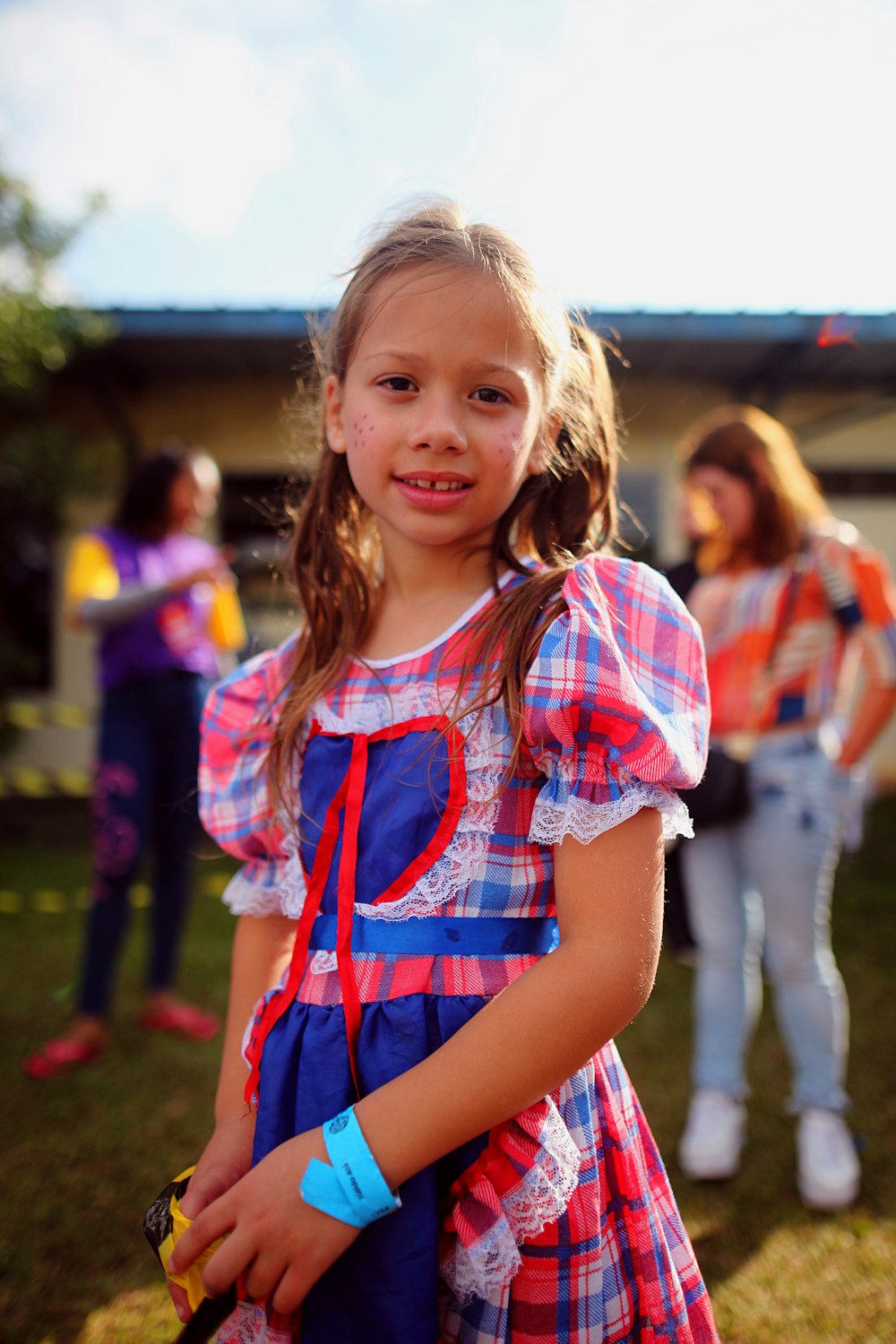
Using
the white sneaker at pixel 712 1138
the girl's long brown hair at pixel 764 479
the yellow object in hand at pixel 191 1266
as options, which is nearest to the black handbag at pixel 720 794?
the girl's long brown hair at pixel 764 479

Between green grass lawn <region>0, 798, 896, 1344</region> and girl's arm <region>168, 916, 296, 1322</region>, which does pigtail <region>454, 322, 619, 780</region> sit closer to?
girl's arm <region>168, 916, 296, 1322</region>

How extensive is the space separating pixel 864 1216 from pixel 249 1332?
1863 mm

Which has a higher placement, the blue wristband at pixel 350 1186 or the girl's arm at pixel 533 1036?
the girl's arm at pixel 533 1036

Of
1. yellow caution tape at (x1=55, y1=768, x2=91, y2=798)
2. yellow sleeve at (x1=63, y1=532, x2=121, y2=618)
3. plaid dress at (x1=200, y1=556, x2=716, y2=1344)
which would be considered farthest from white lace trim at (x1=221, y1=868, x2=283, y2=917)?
yellow caution tape at (x1=55, y1=768, x2=91, y2=798)

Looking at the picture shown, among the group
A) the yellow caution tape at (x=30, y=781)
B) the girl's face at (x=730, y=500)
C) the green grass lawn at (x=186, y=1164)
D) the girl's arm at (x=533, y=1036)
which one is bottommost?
the green grass lawn at (x=186, y=1164)

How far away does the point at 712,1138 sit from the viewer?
245cm

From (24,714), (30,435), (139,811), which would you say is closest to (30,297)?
(30,435)

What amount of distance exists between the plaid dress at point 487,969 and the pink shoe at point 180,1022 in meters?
2.36

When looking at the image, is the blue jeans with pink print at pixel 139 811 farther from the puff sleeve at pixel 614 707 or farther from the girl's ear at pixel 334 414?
the puff sleeve at pixel 614 707

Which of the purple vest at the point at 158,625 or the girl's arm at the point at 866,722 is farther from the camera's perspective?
the purple vest at the point at 158,625

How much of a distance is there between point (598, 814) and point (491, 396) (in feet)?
1.56

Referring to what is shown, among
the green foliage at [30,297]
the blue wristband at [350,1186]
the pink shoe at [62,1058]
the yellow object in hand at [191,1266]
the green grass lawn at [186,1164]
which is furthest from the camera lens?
the green foliage at [30,297]

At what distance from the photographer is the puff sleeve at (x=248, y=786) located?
4.03 ft

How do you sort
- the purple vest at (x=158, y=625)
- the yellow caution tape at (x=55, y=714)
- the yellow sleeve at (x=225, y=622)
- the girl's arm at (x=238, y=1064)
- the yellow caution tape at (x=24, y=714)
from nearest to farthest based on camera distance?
the girl's arm at (x=238, y=1064) → the purple vest at (x=158, y=625) → the yellow sleeve at (x=225, y=622) → the yellow caution tape at (x=24, y=714) → the yellow caution tape at (x=55, y=714)
